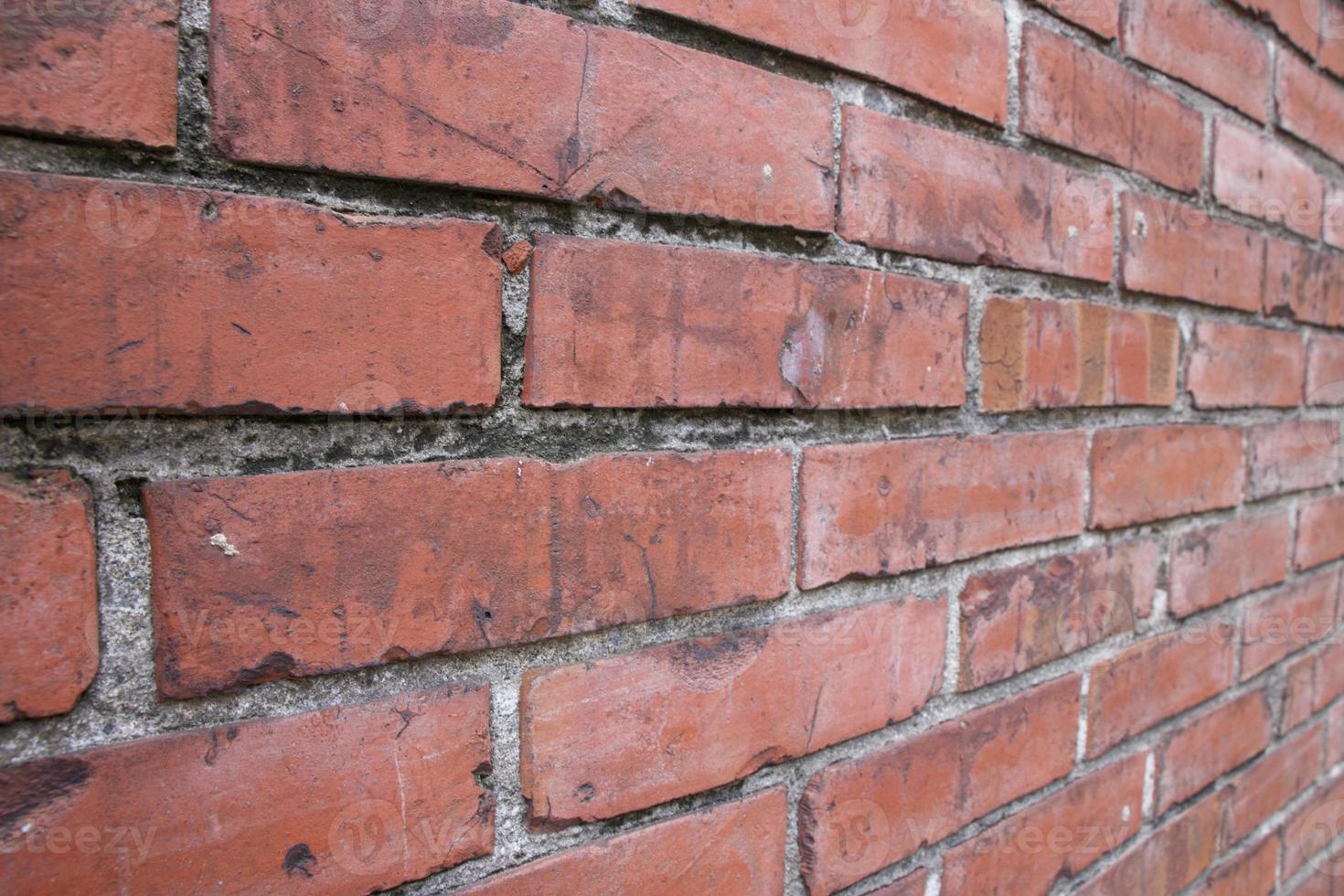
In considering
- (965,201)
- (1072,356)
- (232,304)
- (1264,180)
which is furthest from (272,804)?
(1264,180)

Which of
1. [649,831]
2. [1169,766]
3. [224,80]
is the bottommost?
[1169,766]

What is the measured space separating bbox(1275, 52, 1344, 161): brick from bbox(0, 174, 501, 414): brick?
1.22 m

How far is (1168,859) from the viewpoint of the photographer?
104cm

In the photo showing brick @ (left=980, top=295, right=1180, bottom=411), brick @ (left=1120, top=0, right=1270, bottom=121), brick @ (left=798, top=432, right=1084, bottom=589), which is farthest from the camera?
brick @ (left=1120, top=0, right=1270, bottom=121)

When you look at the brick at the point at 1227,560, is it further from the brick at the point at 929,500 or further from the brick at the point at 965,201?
the brick at the point at 965,201

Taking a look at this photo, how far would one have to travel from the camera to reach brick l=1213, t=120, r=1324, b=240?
103 centimetres

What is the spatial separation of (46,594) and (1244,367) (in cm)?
130

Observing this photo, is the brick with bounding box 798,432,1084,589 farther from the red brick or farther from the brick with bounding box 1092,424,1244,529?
the red brick

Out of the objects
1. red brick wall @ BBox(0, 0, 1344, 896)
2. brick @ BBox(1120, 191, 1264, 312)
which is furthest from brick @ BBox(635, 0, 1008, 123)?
brick @ BBox(1120, 191, 1264, 312)

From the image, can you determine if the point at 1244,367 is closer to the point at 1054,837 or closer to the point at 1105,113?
the point at 1105,113

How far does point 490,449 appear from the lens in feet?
1.62

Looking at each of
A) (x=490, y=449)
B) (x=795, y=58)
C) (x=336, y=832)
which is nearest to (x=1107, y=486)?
(x=795, y=58)

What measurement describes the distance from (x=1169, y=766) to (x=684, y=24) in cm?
104

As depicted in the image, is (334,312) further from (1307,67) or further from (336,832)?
(1307,67)
